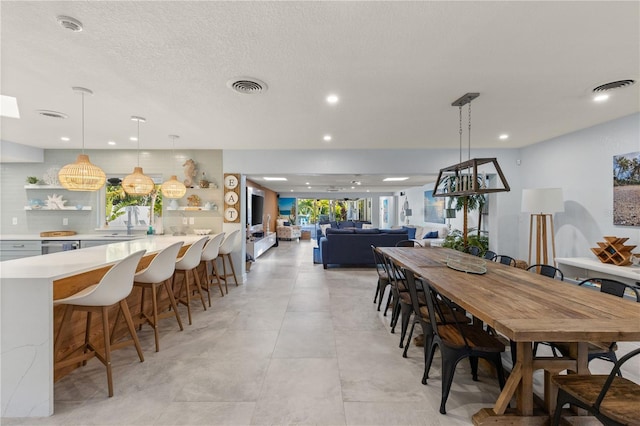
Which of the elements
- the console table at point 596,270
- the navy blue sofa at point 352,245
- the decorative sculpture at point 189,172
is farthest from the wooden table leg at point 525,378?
the decorative sculpture at point 189,172

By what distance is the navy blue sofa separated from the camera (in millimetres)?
6441

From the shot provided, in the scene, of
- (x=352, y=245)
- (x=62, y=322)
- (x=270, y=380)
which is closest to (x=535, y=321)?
(x=270, y=380)

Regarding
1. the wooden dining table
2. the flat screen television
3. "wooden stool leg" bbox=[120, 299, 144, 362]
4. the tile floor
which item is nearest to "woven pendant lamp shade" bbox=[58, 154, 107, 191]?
"wooden stool leg" bbox=[120, 299, 144, 362]

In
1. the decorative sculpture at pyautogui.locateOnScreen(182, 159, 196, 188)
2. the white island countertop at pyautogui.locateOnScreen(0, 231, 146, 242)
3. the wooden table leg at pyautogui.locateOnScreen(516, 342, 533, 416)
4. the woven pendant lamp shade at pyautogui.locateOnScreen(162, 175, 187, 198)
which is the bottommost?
the wooden table leg at pyautogui.locateOnScreen(516, 342, 533, 416)

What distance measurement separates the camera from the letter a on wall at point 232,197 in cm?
521

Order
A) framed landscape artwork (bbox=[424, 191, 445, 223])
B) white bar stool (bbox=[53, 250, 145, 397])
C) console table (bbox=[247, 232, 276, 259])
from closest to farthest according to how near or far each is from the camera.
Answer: white bar stool (bbox=[53, 250, 145, 397]), console table (bbox=[247, 232, 276, 259]), framed landscape artwork (bbox=[424, 191, 445, 223])

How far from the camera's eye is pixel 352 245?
6.44 metres

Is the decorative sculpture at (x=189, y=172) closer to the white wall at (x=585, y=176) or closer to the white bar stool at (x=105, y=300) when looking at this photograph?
the white bar stool at (x=105, y=300)

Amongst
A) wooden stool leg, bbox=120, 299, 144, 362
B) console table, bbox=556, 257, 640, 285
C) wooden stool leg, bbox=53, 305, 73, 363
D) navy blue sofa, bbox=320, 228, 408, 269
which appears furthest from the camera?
navy blue sofa, bbox=320, 228, 408, 269

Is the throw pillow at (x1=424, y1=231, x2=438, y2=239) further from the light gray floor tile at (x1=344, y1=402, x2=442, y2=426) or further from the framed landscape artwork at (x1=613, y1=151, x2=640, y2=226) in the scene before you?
the light gray floor tile at (x1=344, y1=402, x2=442, y2=426)

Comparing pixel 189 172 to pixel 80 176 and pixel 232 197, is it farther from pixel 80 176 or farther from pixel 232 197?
pixel 80 176

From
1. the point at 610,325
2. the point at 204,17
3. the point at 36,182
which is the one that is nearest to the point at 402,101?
the point at 204,17

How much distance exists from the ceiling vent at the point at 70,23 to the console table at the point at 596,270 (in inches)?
207

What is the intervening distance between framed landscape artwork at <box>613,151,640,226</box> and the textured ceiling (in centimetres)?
61
